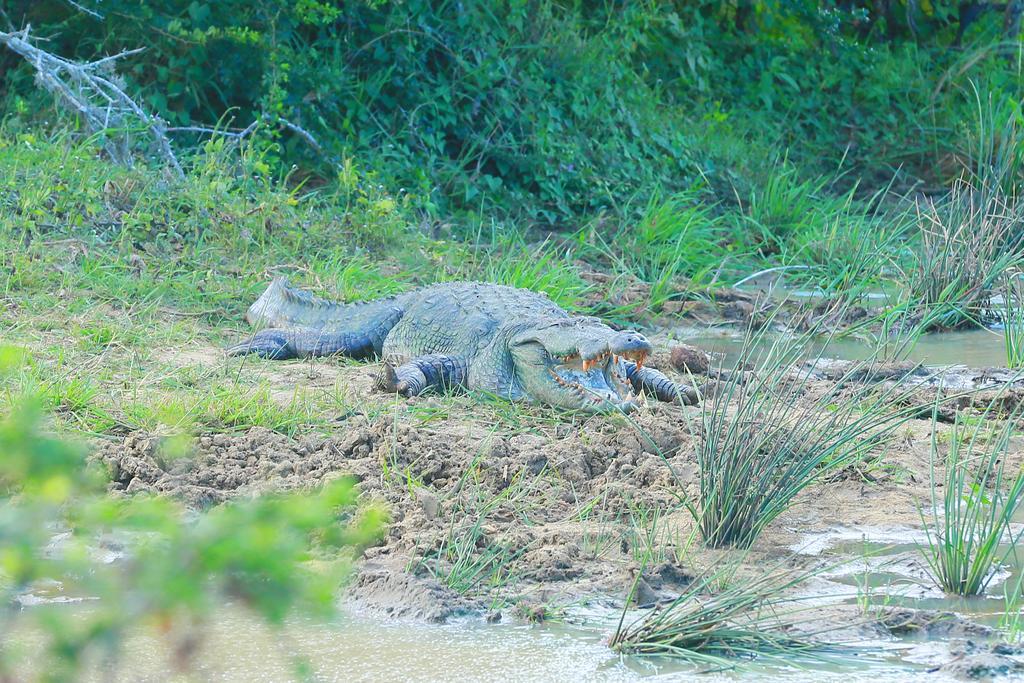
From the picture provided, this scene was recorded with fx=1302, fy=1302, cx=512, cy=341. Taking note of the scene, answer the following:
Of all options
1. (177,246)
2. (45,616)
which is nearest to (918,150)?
(177,246)

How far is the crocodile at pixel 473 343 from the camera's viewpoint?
5234 mm

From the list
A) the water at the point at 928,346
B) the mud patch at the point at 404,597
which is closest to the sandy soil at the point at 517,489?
the mud patch at the point at 404,597

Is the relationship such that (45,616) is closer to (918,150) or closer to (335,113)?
(335,113)

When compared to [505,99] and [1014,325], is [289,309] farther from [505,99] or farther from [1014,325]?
[505,99]

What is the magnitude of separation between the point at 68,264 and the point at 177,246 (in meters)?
0.71

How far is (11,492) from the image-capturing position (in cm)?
374

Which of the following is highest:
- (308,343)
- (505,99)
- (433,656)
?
(505,99)

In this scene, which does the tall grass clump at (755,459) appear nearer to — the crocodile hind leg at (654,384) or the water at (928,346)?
the crocodile hind leg at (654,384)

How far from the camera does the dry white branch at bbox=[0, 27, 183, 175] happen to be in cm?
764

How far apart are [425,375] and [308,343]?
0.81m

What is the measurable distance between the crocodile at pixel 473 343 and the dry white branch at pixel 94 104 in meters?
1.83

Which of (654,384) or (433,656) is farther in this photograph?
(654,384)

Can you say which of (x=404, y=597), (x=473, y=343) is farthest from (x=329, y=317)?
(x=404, y=597)

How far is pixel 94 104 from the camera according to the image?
794cm
